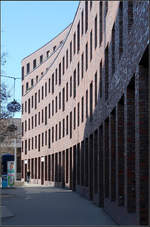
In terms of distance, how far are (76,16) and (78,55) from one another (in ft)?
11.6

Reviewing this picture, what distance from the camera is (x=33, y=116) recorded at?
65.6 meters

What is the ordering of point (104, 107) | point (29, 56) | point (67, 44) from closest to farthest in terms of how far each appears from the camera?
point (104, 107)
point (67, 44)
point (29, 56)

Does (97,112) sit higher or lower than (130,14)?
lower

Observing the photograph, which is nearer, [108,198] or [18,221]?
[18,221]

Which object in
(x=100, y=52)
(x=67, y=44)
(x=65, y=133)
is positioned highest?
(x=67, y=44)

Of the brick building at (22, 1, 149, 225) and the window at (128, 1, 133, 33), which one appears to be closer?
the brick building at (22, 1, 149, 225)

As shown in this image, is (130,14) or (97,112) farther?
(97,112)

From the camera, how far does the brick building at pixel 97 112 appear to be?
486 inches

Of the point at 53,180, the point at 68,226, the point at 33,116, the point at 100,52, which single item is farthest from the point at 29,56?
the point at 68,226

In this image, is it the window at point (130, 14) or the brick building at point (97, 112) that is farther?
the window at point (130, 14)

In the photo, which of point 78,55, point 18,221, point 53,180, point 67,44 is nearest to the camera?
point 18,221

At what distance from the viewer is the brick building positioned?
40.5 ft

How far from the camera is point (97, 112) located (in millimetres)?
24938

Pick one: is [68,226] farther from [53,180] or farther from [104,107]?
[53,180]
